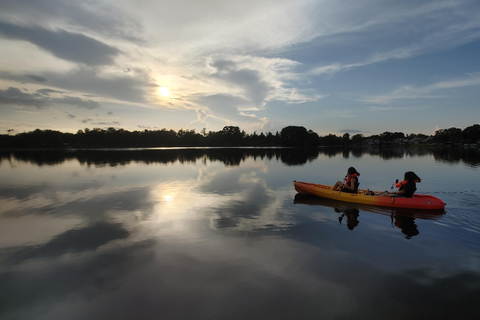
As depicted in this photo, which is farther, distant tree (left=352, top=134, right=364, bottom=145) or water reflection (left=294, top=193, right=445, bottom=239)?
distant tree (left=352, top=134, right=364, bottom=145)

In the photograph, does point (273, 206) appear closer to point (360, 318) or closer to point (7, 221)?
point (360, 318)

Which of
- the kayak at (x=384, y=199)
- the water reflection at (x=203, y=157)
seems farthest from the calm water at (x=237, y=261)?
the water reflection at (x=203, y=157)

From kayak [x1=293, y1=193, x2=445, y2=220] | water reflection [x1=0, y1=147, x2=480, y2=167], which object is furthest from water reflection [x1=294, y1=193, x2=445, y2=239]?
water reflection [x1=0, y1=147, x2=480, y2=167]

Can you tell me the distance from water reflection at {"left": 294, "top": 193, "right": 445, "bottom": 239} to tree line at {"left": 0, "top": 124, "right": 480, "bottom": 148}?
135 m

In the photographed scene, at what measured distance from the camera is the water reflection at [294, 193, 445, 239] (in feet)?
32.3

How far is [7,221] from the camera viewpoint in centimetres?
1077

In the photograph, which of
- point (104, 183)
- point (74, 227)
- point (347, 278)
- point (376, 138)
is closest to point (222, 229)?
point (347, 278)

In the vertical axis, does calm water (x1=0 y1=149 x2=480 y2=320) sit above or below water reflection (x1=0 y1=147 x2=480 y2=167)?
below

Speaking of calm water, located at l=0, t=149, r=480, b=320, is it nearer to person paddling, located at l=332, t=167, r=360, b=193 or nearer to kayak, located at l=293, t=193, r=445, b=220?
kayak, located at l=293, t=193, r=445, b=220

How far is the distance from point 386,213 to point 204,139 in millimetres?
154289

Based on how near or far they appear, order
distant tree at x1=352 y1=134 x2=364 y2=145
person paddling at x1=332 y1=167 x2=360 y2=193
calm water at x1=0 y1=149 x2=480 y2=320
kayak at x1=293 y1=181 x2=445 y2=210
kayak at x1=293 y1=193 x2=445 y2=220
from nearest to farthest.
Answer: calm water at x1=0 y1=149 x2=480 y2=320, kayak at x1=293 y1=193 x2=445 y2=220, kayak at x1=293 y1=181 x2=445 y2=210, person paddling at x1=332 y1=167 x2=360 y2=193, distant tree at x1=352 y1=134 x2=364 y2=145

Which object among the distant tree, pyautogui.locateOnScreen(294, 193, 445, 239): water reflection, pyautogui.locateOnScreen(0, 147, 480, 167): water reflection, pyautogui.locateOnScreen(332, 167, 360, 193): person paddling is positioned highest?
the distant tree

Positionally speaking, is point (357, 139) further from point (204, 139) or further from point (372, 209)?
point (372, 209)

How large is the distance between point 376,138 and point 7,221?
204 m
